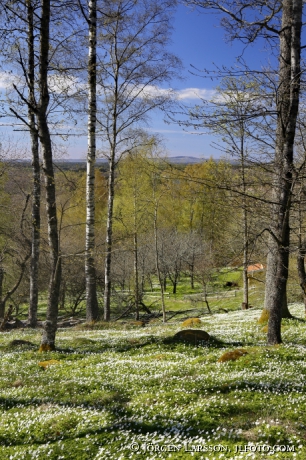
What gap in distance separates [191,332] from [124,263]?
27.5 metres

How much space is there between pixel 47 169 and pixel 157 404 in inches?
277

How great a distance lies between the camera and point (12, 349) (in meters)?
12.1

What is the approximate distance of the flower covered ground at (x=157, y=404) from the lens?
500cm

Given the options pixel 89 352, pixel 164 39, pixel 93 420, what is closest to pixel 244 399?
pixel 93 420

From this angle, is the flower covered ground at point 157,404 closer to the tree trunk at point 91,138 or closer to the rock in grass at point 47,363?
the rock in grass at point 47,363

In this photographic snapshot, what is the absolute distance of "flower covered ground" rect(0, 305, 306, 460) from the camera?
16.4 feet

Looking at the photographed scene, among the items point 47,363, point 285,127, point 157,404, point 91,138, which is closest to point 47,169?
point 47,363

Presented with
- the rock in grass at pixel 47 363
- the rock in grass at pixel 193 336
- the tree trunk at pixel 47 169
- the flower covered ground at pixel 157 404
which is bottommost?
Answer: the rock in grass at pixel 47 363

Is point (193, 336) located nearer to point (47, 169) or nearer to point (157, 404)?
point (157, 404)

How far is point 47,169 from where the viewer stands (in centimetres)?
1035

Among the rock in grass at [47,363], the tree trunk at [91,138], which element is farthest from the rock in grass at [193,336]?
the tree trunk at [91,138]

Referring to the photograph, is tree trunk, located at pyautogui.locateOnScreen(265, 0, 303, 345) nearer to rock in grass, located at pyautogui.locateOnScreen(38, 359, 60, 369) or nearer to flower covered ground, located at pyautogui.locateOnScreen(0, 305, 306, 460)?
flower covered ground, located at pyautogui.locateOnScreen(0, 305, 306, 460)

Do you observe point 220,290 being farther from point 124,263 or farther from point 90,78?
point 90,78

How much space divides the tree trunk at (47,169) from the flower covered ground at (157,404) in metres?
1.02
